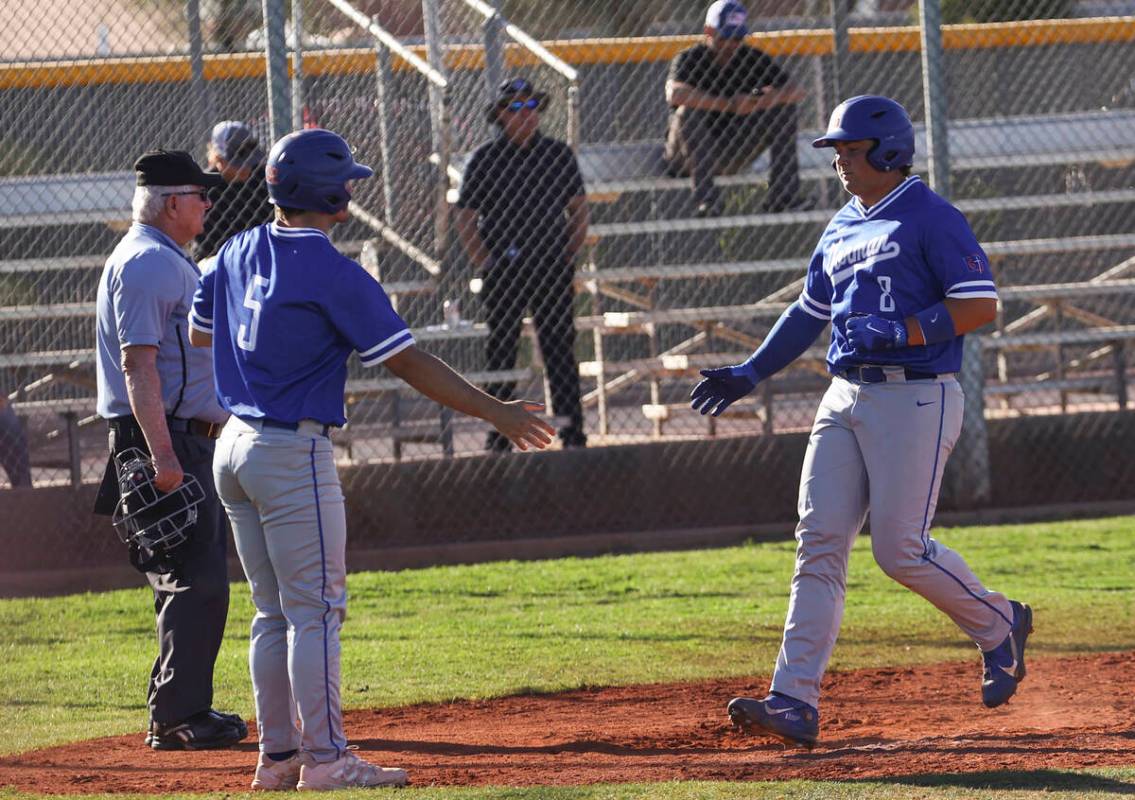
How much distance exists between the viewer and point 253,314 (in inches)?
177

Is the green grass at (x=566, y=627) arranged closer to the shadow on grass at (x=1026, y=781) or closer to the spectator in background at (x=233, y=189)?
the spectator in background at (x=233, y=189)

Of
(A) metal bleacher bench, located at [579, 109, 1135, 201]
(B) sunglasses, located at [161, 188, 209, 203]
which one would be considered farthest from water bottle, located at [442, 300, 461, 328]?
(B) sunglasses, located at [161, 188, 209, 203]

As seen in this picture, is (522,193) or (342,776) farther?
(522,193)

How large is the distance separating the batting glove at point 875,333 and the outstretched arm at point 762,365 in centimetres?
53

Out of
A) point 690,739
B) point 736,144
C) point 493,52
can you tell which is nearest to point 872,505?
point 690,739

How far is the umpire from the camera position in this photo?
550cm

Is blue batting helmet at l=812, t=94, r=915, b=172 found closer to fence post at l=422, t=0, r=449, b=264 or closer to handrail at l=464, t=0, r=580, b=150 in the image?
handrail at l=464, t=0, r=580, b=150

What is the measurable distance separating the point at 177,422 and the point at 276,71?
403cm

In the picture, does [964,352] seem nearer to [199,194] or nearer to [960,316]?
[960,316]

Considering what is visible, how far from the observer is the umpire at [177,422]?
550cm

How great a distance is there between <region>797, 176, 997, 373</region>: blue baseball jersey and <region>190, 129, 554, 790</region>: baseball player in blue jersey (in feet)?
3.75

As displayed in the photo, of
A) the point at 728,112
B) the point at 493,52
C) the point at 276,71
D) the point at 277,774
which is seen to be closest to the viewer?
the point at 277,774

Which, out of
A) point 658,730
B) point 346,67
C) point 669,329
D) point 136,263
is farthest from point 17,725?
point 669,329

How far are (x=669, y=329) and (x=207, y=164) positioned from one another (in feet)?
19.6
